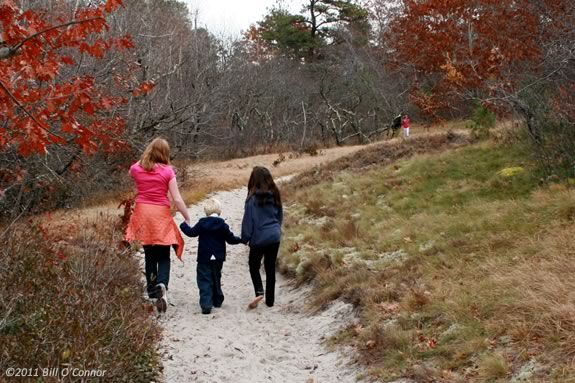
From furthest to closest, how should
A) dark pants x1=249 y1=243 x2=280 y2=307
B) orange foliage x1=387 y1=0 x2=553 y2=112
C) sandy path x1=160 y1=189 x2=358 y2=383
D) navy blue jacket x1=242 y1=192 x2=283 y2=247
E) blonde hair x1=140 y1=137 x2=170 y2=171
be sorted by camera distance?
orange foliage x1=387 y1=0 x2=553 y2=112
dark pants x1=249 y1=243 x2=280 y2=307
navy blue jacket x1=242 y1=192 x2=283 y2=247
blonde hair x1=140 y1=137 x2=170 y2=171
sandy path x1=160 y1=189 x2=358 y2=383

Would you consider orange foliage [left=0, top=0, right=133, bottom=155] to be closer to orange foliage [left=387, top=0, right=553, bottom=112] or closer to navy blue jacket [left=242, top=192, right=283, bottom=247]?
navy blue jacket [left=242, top=192, right=283, bottom=247]

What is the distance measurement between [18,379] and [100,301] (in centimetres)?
116

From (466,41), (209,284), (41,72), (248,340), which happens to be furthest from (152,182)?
(466,41)

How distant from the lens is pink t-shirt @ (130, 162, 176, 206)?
7270 millimetres

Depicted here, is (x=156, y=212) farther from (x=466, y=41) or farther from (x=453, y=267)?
(x=466, y=41)

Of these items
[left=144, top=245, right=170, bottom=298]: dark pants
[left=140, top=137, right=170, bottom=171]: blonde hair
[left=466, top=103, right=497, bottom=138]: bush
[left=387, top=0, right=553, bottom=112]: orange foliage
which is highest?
[left=387, top=0, right=553, bottom=112]: orange foliage

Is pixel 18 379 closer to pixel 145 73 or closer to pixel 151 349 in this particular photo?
pixel 151 349

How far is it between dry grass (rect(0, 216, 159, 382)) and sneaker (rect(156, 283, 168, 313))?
3.07 feet

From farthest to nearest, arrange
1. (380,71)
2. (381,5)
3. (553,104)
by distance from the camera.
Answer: (381,5), (380,71), (553,104)

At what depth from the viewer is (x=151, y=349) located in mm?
5125

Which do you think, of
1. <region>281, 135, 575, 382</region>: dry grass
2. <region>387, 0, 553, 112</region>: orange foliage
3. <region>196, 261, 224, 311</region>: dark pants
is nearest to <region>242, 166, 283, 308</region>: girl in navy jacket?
<region>196, 261, 224, 311</region>: dark pants

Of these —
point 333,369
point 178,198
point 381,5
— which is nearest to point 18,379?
point 333,369

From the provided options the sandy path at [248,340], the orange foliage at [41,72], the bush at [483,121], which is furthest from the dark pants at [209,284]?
the bush at [483,121]

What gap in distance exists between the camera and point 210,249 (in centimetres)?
770
